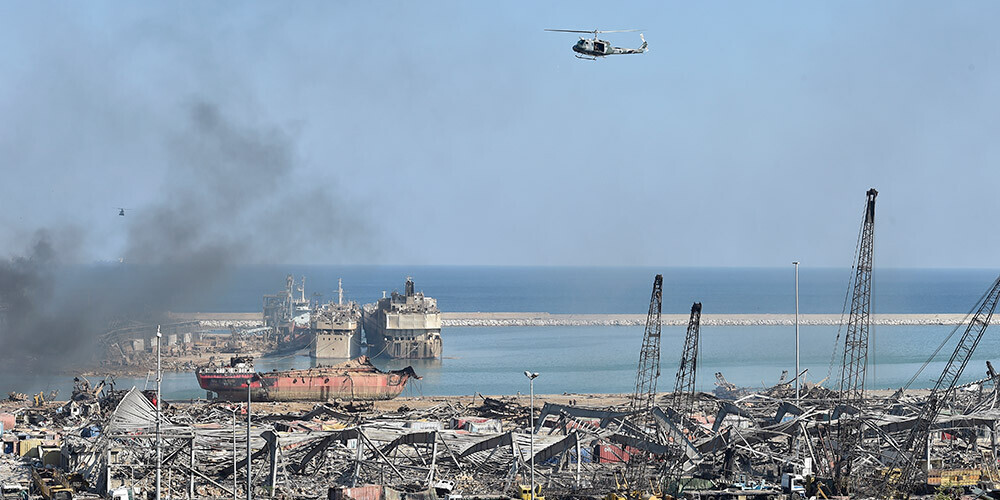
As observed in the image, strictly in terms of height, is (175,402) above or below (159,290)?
below

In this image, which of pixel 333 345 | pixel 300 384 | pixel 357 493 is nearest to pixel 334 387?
pixel 300 384

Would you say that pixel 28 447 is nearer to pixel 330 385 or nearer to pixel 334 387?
pixel 330 385

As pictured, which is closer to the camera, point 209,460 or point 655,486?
point 655,486

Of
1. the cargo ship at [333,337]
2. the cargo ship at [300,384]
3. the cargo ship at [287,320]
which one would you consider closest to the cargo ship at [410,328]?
the cargo ship at [333,337]

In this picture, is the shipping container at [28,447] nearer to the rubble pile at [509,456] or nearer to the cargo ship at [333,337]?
the rubble pile at [509,456]

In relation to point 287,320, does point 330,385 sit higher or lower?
lower

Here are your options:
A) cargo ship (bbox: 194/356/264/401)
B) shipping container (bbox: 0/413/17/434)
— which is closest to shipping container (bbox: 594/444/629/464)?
shipping container (bbox: 0/413/17/434)

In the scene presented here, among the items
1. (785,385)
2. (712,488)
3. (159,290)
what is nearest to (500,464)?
(712,488)

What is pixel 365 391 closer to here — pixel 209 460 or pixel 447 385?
pixel 447 385
